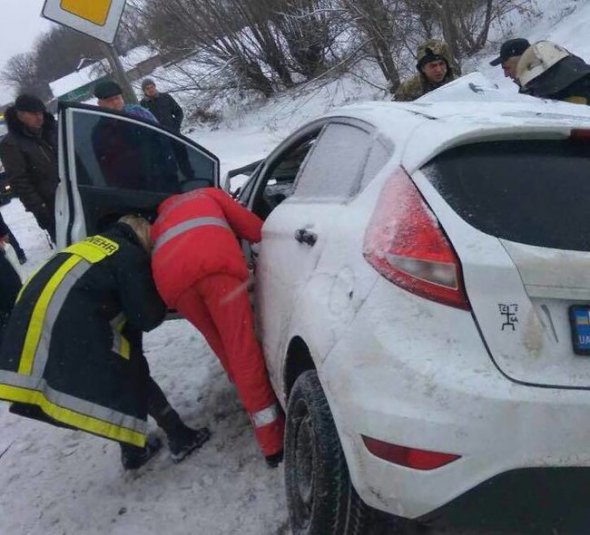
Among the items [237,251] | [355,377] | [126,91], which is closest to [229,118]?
[126,91]

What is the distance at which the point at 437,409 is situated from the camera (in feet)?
5.46

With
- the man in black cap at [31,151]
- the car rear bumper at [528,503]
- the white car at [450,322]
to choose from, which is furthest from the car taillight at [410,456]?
the man in black cap at [31,151]

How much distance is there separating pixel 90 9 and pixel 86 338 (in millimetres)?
2958

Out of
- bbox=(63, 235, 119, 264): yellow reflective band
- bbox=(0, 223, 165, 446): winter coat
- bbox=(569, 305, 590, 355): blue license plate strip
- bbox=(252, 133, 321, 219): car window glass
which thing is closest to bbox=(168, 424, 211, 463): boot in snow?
bbox=(0, 223, 165, 446): winter coat

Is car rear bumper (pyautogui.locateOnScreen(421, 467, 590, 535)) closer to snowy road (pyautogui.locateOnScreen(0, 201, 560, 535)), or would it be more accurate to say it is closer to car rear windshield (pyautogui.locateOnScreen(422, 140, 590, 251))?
car rear windshield (pyautogui.locateOnScreen(422, 140, 590, 251))

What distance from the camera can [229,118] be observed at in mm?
19172

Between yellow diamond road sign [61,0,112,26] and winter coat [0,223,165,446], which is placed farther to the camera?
yellow diamond road sign [61,0,112,26]

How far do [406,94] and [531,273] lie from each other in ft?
13.1

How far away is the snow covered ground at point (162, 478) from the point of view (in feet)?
9.37

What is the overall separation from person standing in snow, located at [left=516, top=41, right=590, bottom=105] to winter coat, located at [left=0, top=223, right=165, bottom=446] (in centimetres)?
256

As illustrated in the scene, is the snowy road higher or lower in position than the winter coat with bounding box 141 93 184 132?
lower

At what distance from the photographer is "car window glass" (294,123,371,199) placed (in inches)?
92.1

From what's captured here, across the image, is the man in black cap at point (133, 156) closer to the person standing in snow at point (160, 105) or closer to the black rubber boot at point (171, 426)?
the black rubber boot at point (171, 426)

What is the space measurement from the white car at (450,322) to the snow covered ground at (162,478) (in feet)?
2.34
